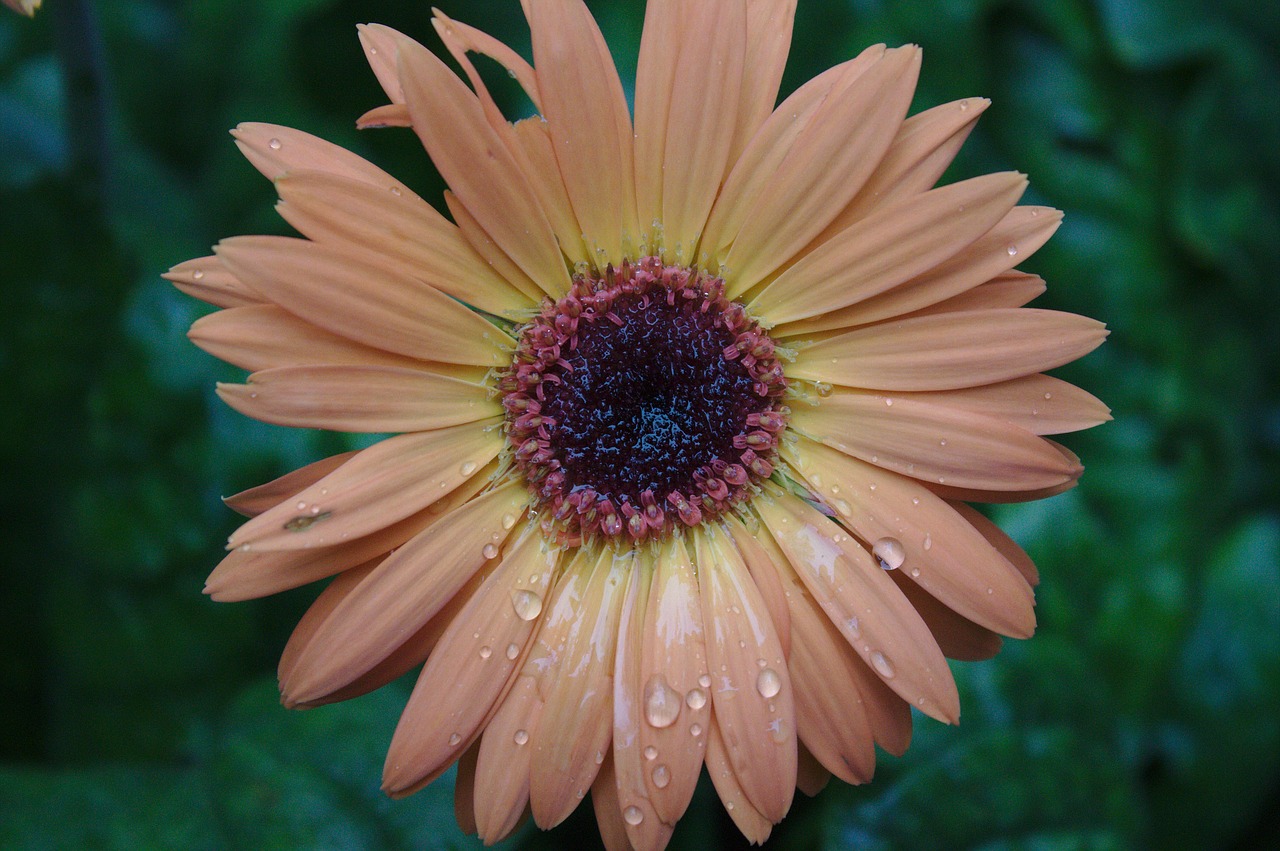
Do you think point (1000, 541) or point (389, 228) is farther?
point (1000, 541)

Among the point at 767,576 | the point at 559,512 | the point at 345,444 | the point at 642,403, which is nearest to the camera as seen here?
the point at 767,576

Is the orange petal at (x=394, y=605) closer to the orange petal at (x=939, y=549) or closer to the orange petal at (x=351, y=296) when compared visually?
the orange petal at (x=351, y=296)

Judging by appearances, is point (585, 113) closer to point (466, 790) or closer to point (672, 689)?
point (672, 689)

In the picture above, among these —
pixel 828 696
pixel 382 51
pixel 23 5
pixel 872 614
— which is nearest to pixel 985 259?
pixel 872 614

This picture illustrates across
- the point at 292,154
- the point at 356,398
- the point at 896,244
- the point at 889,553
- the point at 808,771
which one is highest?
the point at 292,154

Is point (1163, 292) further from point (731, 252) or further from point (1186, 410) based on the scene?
point (731, 252)

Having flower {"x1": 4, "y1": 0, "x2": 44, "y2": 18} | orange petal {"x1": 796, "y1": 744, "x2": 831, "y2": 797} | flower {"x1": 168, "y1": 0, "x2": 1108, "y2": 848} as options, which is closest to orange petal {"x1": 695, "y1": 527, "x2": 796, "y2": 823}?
flower {"x1": 168, "y1": 0, "x2": 1108, "y2": 848}

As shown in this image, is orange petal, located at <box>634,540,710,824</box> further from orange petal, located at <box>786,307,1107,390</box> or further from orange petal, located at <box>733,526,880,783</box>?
orange petal, located at <box>786,307,1107,390</box>
